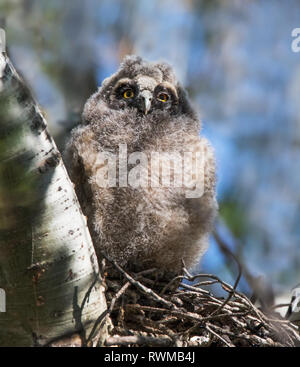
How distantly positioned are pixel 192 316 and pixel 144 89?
5.80 ft

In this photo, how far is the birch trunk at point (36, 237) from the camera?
2162 millimetres

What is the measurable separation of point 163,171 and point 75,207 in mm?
1259

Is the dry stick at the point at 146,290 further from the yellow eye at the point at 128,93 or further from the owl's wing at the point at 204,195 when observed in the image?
the yellow eye at the point at 128,93

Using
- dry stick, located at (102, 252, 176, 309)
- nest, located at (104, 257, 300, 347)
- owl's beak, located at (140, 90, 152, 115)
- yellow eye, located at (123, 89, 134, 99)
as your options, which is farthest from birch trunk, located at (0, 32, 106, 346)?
yellow eye, located at (123, 89, 134, 99)

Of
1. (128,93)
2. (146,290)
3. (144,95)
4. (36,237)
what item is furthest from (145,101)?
(36,237)

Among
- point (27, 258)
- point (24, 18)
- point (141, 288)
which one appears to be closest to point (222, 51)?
point (24, 18)

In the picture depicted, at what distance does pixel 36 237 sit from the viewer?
224cm

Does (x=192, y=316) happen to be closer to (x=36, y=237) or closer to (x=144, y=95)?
(x=36, y=237)

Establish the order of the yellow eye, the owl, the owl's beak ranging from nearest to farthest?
the owl < the owl's beak < the yellow eye

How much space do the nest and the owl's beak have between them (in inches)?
46.8

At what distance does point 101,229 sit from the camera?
11.5ft

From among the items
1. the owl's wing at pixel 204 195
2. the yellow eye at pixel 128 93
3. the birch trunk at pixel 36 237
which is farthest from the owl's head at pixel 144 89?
the birch trunk at pixel 36 237

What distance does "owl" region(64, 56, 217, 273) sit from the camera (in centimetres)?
347

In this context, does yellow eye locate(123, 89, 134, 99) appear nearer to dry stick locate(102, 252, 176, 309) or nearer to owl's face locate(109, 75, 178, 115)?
owl's face locate(109, 75, 178, 115)
